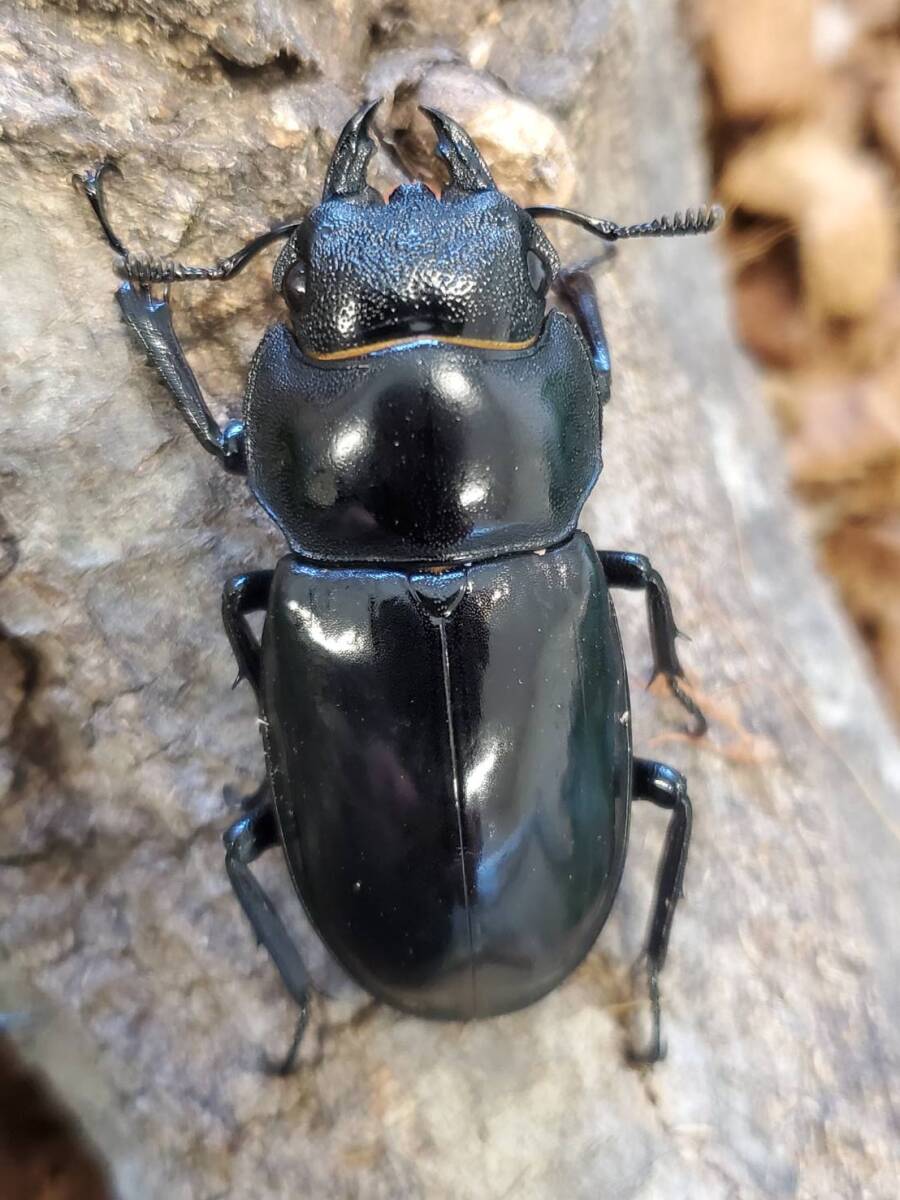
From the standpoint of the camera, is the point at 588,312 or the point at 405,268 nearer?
the point at 405,268

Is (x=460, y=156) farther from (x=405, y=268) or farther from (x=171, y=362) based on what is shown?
(x=171, y=362)

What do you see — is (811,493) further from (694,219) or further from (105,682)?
(105,682)

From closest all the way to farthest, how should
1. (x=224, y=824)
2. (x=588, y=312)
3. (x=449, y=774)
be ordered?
(x=449, y=774) → (x=224, y=824) → (x=588, y=312)

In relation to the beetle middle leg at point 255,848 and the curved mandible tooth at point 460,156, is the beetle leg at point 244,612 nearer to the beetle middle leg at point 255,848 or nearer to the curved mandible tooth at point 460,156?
the beetle middle leg at point 255,848

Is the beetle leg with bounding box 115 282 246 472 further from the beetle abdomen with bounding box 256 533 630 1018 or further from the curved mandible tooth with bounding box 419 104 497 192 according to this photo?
the curved mandible tooth with bounding box 419 104 497 192

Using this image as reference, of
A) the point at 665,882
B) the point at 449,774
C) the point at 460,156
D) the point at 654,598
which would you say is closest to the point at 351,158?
the point at 460,156

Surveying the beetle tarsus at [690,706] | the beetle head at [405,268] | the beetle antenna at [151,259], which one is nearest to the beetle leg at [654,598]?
the beetle tarsus at [690,706]
